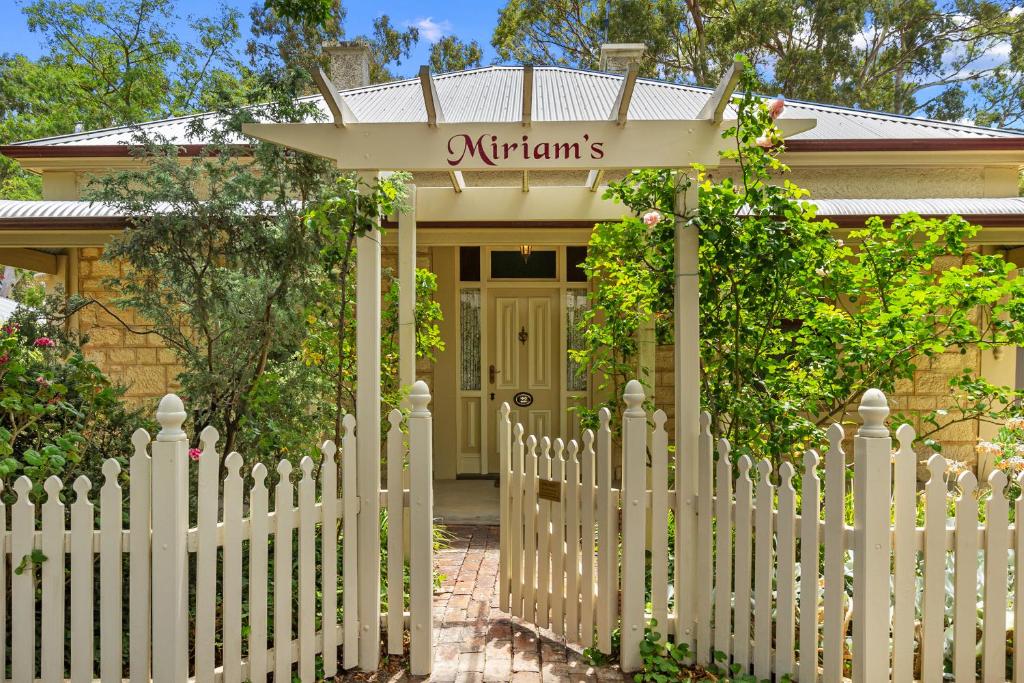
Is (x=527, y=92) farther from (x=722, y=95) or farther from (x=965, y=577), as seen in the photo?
(x=965, y=577)

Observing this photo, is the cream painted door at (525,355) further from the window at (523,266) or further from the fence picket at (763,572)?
the fence picket at (763,572)

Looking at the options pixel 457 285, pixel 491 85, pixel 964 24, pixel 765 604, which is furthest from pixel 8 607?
pixel 964 24

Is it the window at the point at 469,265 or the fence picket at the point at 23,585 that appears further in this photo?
the window at the point at 469,265

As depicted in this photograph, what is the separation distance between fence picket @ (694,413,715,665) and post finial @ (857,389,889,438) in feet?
2.46

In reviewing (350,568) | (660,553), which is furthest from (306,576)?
(660,553)

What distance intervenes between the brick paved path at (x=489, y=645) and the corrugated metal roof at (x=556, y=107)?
453 cm

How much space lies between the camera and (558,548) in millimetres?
3801

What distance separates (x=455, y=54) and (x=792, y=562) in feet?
77.7

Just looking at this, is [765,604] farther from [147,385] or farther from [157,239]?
[147,385]

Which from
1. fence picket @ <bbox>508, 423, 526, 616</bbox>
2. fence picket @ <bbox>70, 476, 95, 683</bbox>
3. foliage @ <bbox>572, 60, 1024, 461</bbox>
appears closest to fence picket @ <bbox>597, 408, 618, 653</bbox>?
A: fence picket @ <bbox>508, 423, 526, 616</bbox>

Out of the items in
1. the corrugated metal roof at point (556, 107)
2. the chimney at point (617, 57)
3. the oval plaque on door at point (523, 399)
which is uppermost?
the chimney at point (617, 57)

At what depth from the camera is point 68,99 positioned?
1866 cm

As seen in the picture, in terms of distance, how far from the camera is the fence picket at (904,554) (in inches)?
117

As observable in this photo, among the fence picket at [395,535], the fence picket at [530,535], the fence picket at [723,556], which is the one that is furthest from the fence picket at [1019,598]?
the fence picket at [395,535]
